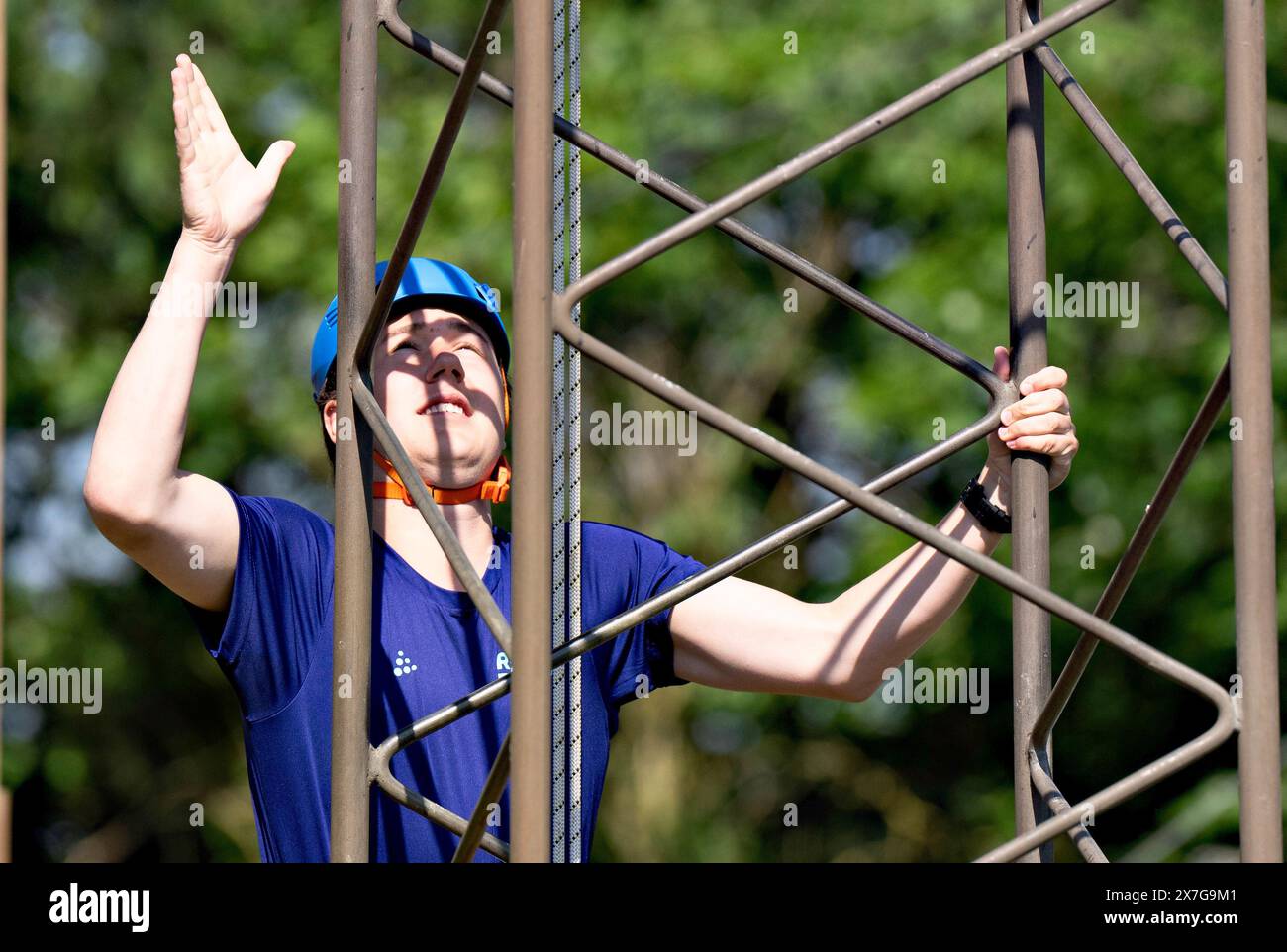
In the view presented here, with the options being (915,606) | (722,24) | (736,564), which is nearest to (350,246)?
(736,564)

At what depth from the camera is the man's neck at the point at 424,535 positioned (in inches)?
140

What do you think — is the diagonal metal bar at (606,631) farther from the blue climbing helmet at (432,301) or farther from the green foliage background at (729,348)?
the green foliage background at (729,348)

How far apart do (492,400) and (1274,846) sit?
1551 millimetres

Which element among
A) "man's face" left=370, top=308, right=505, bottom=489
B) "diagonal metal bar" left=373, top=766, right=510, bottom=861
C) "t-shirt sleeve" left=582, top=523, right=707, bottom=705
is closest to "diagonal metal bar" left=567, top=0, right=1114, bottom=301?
"man's face" left=370, top=308, right=505, bottom=489

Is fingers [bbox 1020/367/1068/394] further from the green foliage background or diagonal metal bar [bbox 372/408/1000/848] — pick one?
the green foliage background

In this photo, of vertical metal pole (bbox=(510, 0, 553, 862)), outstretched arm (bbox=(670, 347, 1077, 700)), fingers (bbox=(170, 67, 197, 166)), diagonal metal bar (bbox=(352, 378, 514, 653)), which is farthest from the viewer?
outstretched arm (bbox=(670, 347, 1077, 700))

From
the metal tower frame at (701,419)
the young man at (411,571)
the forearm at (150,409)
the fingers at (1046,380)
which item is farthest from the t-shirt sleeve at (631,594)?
the forearm at (150,409)

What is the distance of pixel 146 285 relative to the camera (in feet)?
36.6

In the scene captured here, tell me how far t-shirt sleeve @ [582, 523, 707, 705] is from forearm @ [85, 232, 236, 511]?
823mm

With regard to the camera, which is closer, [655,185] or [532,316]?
[532,316]

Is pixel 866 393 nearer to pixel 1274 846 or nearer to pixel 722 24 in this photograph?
pixel 722 24

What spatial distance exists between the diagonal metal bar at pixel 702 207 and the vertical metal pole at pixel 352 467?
0.27ft

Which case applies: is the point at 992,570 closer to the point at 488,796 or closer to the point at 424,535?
the point at 488,796

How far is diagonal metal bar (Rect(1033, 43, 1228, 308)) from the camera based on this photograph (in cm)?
321
